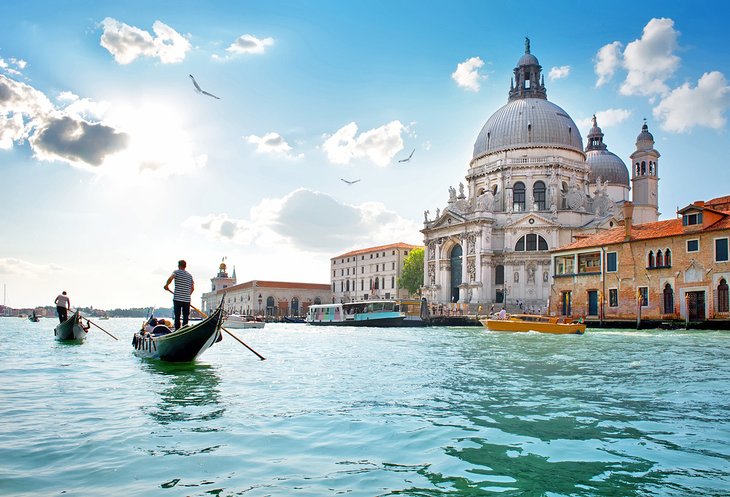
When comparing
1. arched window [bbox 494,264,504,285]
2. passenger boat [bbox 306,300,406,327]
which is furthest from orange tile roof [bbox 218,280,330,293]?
arched window [bbox 494,264,504,285]

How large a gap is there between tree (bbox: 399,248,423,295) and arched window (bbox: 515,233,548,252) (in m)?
13.7

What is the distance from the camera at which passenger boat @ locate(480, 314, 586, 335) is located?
2489cm

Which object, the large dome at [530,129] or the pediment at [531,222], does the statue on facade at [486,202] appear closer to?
the pediment at [531,222]

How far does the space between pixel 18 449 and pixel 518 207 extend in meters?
47.9

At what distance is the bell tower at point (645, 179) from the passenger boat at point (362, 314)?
Answer: 2775 cm

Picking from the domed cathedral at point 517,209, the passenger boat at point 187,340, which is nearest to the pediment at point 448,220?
the domed cathedral at point 517,209

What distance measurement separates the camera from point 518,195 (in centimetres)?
5075

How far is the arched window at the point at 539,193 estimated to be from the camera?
50.0 meters

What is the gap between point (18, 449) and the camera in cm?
484

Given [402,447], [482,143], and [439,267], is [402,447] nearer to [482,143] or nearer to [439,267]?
[439,267]

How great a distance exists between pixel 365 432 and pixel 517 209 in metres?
46.3

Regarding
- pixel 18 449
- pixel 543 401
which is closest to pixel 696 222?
pixel 543 401

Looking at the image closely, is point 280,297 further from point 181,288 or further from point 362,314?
point 181,288

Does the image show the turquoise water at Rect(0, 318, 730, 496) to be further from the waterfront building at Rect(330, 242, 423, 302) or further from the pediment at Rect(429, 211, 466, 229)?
the waterfront building at Rect(330, 242, 423, 302)
